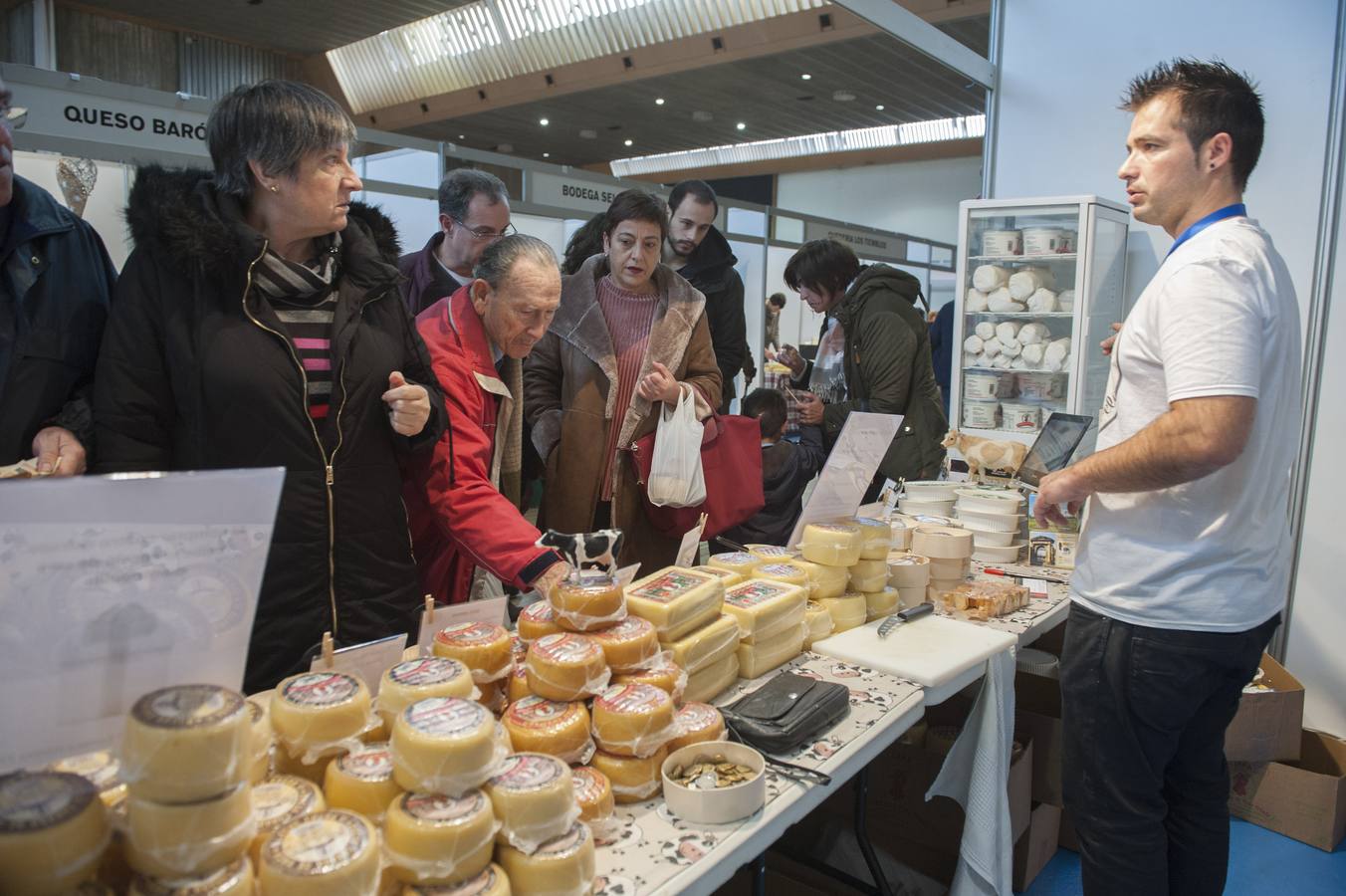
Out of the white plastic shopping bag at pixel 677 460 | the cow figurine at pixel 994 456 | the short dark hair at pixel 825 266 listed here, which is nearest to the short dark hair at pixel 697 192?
the short dark hair at pixel 825 266

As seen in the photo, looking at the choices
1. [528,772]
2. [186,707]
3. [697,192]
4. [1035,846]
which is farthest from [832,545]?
[697,192]

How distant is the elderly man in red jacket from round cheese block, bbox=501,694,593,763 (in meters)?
0.45

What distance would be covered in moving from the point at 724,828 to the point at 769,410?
8.73ft

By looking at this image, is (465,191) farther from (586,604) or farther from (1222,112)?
(1222,112)

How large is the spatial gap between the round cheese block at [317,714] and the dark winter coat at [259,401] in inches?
19.8

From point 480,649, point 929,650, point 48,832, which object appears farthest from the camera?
point 929,650

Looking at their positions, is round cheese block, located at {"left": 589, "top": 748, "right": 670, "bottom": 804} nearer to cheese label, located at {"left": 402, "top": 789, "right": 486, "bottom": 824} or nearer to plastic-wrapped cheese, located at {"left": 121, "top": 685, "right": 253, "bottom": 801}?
cheese label, located at {"left": 402, "top": 789, "right": 486, "bottom": 824}

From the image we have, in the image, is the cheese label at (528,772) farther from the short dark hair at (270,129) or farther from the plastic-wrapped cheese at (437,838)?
the short dark hair at (270,129)

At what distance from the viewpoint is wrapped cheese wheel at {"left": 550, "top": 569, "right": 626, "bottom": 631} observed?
1.31m

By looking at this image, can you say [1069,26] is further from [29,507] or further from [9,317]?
[29,507]

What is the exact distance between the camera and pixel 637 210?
99.4 inches

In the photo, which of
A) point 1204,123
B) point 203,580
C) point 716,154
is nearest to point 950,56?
point 1204,123

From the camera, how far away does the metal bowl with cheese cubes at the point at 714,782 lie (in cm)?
115

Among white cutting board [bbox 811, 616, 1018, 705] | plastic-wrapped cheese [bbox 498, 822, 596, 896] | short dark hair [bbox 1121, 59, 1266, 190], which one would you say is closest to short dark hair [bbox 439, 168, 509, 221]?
white cutting board [bbox 811, 616, 1018, 705]
